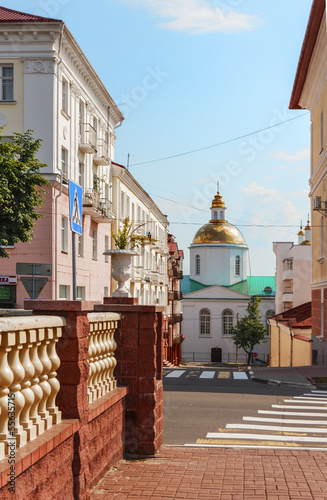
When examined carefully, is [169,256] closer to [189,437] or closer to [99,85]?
[99,85]

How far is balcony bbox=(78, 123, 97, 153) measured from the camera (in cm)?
3127

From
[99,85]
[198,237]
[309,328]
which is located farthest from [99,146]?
[198,237]

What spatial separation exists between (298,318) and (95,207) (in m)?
15.6

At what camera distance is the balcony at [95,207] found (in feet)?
103

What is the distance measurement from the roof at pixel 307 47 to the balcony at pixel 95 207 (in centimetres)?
1035

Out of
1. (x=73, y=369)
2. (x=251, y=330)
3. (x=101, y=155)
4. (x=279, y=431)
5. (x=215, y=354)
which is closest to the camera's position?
(x=73, y=369)

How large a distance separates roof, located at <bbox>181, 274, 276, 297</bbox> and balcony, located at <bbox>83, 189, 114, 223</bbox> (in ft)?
154

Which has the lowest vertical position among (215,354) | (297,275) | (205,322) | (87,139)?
(215,354)

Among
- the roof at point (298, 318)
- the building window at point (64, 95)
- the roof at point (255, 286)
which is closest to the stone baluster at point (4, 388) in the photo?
the building window at point (64, 95)

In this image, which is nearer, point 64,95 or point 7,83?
point 7,83

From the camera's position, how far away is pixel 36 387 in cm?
471

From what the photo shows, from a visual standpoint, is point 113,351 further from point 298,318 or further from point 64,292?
point 298,318

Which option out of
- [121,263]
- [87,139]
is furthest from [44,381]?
[87,139]

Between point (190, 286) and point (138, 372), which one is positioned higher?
point (190, 286)
